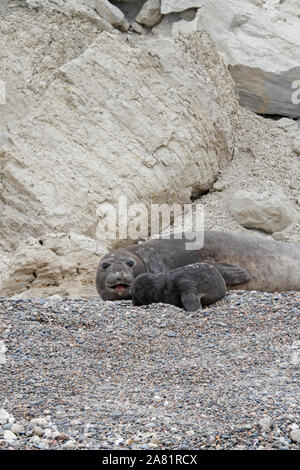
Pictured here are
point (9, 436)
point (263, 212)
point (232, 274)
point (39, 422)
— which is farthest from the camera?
point (263, 212)

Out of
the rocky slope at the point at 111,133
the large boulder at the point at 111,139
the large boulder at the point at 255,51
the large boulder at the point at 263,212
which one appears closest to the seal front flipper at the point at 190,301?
the rocky slope at the point at 111,133

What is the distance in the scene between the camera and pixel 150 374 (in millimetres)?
4730

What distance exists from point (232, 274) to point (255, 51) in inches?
297

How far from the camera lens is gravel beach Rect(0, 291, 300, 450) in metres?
3.65

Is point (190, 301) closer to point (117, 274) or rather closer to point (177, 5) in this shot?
point (117, 274)

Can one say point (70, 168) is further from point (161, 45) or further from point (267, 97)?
point (267, 97)

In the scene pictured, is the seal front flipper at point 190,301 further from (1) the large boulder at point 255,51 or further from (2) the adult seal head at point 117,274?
(1) the large boulder at point 255,51

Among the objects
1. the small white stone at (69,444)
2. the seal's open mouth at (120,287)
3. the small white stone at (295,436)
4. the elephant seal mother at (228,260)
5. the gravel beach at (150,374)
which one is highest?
the small white stone at (295,436)

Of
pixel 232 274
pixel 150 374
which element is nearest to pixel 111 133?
pixel 232 274

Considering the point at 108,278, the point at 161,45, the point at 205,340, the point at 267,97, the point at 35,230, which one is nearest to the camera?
the point at 205,340

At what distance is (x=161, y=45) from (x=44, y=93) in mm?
2053

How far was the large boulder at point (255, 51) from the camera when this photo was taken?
13.5m

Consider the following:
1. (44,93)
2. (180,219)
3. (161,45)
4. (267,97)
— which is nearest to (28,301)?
(180,219)

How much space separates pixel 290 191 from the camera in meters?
11.8
